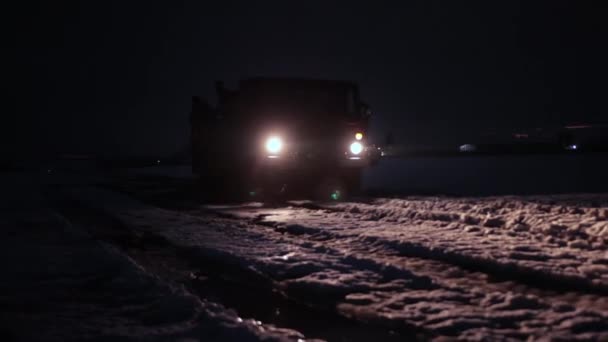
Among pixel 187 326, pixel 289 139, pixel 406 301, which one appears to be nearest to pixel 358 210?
pixel 289 139

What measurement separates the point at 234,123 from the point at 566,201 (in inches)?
281

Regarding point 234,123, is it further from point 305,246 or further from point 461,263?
point 461,263

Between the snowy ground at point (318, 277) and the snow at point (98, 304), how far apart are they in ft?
0.05

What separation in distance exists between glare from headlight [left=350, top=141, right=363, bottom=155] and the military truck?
18 mm

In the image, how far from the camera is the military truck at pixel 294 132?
10930 millimetres

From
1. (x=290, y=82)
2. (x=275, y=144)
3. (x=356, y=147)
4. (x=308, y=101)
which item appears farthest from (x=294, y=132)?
(x=356, y=147)

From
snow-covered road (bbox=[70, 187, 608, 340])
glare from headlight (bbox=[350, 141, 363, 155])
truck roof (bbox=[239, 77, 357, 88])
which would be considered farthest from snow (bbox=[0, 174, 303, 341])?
glare from headlight (bbox=[350, 141, 363, 155])

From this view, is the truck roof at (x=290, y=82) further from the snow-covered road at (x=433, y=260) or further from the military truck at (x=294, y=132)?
the snow-covered road at (x=433, y=260)

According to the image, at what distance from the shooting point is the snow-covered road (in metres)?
3.24

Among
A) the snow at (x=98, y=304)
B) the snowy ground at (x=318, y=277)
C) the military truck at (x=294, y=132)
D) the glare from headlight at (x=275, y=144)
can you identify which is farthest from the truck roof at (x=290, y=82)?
the snow at (x=98, y=304)

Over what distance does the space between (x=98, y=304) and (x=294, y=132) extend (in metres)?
7.69

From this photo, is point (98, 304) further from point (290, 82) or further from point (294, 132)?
point (290, 82)

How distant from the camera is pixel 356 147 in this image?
11430 millimetres

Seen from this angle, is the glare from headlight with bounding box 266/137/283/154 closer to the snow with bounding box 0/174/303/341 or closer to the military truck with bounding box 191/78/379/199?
the military truck with bounding box 191/78/379/199
